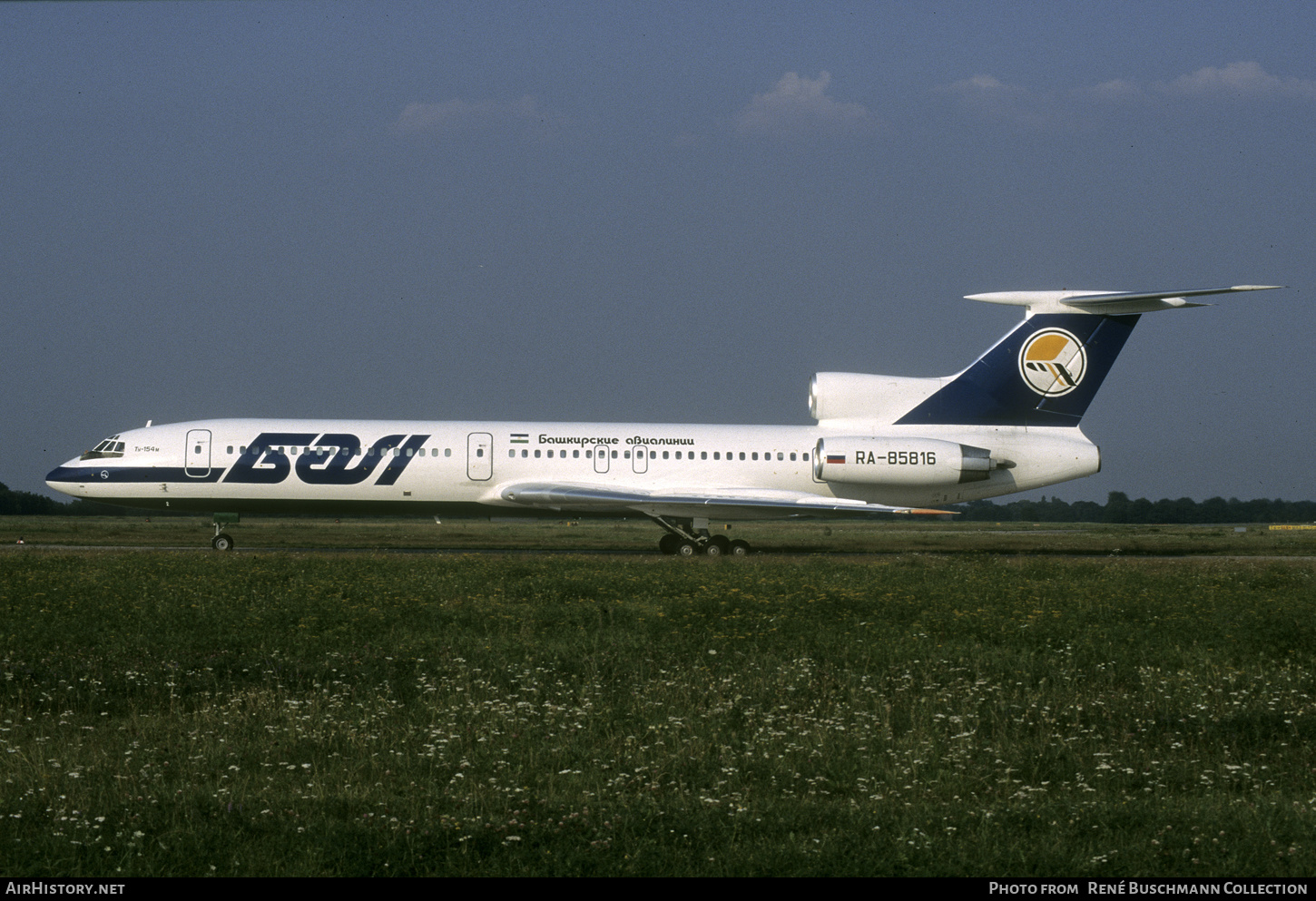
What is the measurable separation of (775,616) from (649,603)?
1.84 m

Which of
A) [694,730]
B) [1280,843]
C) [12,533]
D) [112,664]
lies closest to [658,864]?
[694,730]

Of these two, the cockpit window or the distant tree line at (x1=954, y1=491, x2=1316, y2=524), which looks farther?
the distant tree line at (x1=954, y1=491, x2=1316, y2=524)

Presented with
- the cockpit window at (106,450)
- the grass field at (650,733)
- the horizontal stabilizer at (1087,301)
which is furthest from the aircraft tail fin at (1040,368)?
the cockpit window at (106,450)

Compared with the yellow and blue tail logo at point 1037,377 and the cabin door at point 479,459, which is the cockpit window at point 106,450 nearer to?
the cabin door at point 479,459

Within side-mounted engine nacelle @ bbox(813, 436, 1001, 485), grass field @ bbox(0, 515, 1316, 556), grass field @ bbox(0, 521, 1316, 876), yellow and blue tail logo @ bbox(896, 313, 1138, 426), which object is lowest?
grass field @ bbox(0, 521, 1316, 876)

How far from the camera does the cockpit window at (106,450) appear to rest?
94.9ft

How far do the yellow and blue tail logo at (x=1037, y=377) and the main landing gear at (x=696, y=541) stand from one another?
5755 millimetres

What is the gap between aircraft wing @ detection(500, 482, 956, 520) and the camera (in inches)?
1115

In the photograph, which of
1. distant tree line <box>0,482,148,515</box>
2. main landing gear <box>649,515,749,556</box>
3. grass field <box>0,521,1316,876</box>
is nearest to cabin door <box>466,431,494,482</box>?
main landing gear <box>649,515,749,556</box>

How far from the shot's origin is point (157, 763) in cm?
764

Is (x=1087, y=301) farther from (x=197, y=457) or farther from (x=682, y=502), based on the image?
(x=197, y=457)

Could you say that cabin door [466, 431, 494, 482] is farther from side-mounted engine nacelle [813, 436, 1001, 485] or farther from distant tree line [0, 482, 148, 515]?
distant tree line [0, 482, 148, 515]

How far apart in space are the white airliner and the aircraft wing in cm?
5

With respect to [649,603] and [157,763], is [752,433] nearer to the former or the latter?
[649,603]
